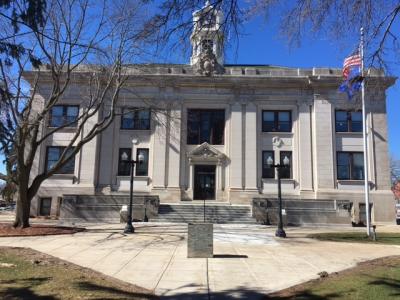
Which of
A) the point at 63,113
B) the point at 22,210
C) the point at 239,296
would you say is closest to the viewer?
the point at 239,296

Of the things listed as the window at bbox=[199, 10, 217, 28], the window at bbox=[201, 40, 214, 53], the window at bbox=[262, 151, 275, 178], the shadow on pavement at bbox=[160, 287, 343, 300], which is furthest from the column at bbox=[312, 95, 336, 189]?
the window at bbox=[199, 10, 217, 28]

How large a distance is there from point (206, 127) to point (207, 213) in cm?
904

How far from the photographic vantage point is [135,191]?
35875 mm

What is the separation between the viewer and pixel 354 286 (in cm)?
895

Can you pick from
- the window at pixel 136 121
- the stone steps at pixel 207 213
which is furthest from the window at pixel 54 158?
the stone steps at pixel 207 213

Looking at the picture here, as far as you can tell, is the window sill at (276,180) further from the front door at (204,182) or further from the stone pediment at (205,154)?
the front door at (204,182)

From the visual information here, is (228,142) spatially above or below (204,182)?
above

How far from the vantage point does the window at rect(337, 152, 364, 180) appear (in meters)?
35.8

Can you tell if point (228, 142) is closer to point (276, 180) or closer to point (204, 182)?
point (204, 182)

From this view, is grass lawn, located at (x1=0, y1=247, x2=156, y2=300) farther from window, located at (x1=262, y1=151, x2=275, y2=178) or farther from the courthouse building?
window, located at (x1=262, y1=151, x2=275, y2=178)

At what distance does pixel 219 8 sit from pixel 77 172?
3009cm

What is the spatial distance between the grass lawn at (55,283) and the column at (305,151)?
27.2 meters

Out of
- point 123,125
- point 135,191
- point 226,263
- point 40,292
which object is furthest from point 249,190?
point 40,292

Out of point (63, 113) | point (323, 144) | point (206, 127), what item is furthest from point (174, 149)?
point (323, 144)
